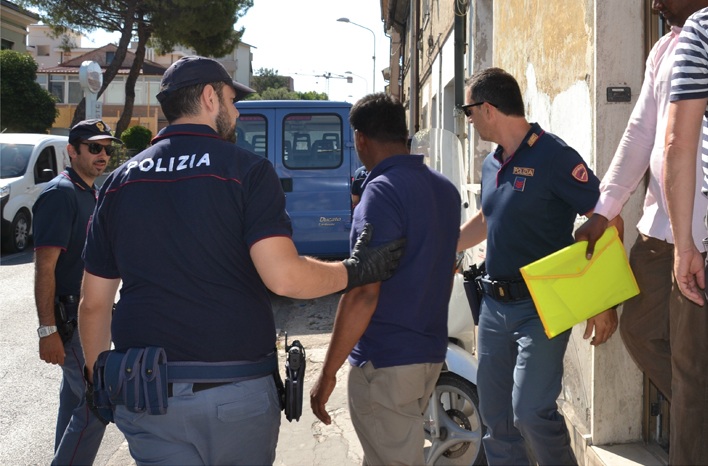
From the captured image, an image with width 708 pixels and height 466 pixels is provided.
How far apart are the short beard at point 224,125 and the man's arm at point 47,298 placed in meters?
1.66

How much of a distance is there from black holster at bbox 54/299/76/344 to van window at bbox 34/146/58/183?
432 inches

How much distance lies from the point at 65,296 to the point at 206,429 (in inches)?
78.0

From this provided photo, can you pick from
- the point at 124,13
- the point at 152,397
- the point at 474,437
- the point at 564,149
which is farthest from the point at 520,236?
the point at 124,13

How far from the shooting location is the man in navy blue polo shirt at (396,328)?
312cm

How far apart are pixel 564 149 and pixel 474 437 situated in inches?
68.1

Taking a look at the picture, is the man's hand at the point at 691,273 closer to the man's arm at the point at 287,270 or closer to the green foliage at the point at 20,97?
the man's arm at the point at 287,270

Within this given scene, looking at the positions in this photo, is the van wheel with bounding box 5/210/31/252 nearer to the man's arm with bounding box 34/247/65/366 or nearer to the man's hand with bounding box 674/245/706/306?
the man's arm with bounding box 34/247/65/366

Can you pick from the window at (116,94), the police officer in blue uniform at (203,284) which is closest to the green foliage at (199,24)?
the police officer in blue uniform at (203,284)

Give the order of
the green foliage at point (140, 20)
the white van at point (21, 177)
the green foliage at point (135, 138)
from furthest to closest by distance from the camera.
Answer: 1. the green foliage at point (135, 138)
2. the green foliage at point (140, 20)
3. the white van at point (21, 177)

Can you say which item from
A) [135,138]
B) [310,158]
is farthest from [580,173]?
[135,138]

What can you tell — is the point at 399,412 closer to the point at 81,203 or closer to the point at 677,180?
the point at 677,180

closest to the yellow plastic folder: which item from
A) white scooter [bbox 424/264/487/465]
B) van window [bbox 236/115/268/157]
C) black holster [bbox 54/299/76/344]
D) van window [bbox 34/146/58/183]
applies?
white scooter [bbox 424/264/487/465]

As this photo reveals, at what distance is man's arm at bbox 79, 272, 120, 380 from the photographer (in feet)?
9.11

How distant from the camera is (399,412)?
3.16 meters
